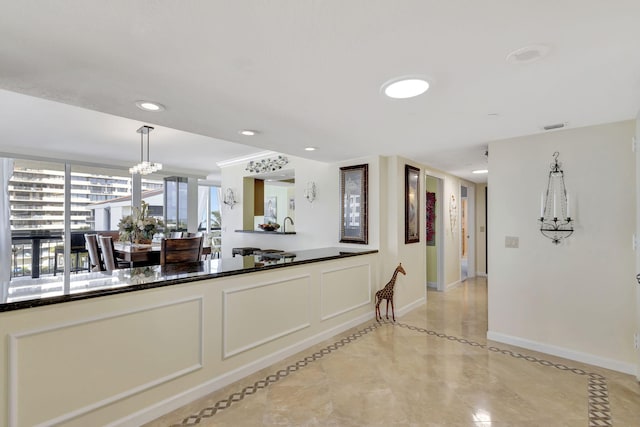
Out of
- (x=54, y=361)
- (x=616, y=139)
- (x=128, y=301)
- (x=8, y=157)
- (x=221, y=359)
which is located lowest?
(x=221, y=359)

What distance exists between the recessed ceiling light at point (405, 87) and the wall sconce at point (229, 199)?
4533 millimetres

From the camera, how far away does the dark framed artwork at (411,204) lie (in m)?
4.25

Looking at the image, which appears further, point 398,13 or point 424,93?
point 424,93

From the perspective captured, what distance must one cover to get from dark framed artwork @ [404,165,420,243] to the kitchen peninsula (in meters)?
1.79

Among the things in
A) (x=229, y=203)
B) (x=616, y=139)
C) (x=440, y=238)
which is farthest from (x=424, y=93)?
(x=229, y=203)

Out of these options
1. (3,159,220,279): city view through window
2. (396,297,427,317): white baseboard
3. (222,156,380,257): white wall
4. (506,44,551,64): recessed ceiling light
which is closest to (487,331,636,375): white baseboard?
(396,297,427,317): white baseboard

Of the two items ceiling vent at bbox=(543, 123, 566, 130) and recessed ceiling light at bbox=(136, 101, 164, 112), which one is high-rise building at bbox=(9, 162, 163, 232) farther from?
ceiling vent at bbox=(543, 123, 566, 130)

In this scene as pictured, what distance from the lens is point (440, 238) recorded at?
5.45 metres

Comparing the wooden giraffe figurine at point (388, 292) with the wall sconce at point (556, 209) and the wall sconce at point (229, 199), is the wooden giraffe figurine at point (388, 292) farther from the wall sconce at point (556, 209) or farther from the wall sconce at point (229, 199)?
the wall sconce at point (229, 199)

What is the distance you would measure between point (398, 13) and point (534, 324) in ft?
10.5

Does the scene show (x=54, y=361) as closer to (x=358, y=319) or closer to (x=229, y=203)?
(x=358, y=319)

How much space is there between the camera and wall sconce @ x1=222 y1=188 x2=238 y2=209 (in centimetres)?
601

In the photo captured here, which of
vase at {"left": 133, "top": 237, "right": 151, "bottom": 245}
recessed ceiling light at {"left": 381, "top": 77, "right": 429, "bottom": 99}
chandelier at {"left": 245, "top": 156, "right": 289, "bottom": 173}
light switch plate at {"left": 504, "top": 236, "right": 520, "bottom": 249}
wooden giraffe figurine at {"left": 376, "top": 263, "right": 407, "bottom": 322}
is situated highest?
chandelier at {"left": 245, "top": 156, "right": 289, "bottom": 173}

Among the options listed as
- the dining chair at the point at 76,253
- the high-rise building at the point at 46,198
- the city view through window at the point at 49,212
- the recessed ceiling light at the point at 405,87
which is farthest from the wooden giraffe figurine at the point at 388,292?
the high-rise building at the point at 46,198
